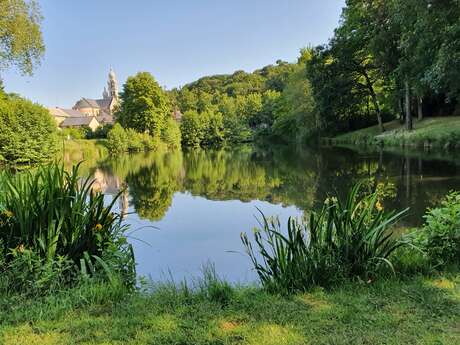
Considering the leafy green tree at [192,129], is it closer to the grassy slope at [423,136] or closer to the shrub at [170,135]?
the shrub at [170,135]

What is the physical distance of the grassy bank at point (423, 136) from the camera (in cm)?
1755

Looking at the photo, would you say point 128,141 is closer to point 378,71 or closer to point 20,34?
point 20,34

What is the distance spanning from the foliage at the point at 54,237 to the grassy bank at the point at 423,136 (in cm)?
1827

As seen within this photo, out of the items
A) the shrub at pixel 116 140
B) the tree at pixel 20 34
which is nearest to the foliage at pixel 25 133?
the tree at pixel 20 34

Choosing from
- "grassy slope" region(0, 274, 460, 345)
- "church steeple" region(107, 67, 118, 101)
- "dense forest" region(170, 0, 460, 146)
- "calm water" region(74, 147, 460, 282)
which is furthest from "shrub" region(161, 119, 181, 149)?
"church steeple" region(107, 67, 118, 101)

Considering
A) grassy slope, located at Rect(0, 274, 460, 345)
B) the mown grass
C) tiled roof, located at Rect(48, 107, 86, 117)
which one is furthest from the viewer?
tiled roof, located at Rect(48, 107, 86, 117)

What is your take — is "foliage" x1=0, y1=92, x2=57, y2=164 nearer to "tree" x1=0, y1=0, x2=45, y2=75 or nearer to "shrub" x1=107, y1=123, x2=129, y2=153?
"tree" x1=0, y1=0, x2=45, y2=75

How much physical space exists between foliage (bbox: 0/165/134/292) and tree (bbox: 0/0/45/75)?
1939cm

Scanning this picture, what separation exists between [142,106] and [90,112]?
5775cm

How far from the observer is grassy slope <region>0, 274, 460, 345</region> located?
2125mm

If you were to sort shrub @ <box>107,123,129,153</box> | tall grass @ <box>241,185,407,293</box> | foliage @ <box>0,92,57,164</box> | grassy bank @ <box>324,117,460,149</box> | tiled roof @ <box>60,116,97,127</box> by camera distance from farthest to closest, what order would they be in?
tiled roof @ <box>60,116,97,127</box>
shrub @ <box>107,123,129,153</box>
foliage @ <box>0,92,57,164</box>
grassy bank @ <box>324,117,460,149</box>
tall grass @ <box>241,185,407,293</box>

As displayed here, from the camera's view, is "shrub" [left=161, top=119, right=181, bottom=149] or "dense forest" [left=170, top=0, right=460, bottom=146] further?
"shrub" [left=161, top=119, right=181, bottom=149]

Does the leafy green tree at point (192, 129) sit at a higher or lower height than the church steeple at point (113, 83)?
lower

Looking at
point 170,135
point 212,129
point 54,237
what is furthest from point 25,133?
point 212,129
